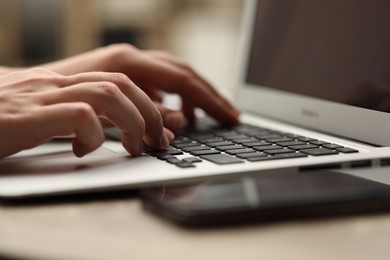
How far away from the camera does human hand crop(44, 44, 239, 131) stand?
90 cm

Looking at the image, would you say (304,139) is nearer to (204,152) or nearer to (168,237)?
(204,152)

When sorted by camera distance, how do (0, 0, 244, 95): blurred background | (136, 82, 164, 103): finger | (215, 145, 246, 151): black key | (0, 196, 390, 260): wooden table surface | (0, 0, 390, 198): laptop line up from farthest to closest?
(0, 0, 244, 95): blurred background, (136, 82, 164, 103): finger, (215, 145, 246, 151): black key, (0, 0, 390, 198): laptop, (0, 196, 390, 260): wooden table surface

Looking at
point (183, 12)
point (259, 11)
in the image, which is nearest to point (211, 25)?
point (183, 12)

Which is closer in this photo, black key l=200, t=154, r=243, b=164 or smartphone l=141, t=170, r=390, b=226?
smartphone l=141, t=170, r=390, b=226

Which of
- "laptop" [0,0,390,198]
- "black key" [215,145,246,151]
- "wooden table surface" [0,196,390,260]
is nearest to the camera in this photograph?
"wooden table surface" [0,196,390,260]

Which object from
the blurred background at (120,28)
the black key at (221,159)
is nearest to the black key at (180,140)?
the black key at (221,159)

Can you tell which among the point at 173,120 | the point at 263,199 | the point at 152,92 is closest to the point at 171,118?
the point at 173,120

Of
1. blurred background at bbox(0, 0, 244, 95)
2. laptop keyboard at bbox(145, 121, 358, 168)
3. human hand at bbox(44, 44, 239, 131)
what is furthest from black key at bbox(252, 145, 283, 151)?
blurred background at bbox(0, 0, 244, 95)

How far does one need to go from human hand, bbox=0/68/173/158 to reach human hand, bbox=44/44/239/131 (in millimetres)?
243

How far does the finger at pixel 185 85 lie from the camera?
0.90m

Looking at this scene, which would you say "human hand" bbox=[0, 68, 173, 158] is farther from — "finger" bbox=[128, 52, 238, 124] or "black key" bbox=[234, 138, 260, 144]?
"finger" bbox=[128, 52, 238, 124]

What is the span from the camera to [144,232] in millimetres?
433

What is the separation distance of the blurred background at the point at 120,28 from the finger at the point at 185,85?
2.51m

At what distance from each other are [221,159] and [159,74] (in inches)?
12.6
